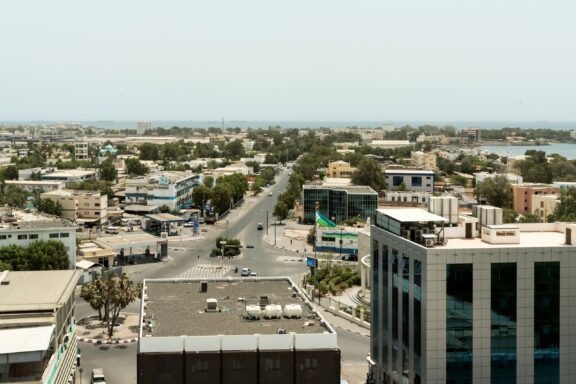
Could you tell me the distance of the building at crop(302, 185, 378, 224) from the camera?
74.9 metres

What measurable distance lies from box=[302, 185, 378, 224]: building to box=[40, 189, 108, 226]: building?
20.2m

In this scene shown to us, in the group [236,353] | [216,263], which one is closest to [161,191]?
[216,263]

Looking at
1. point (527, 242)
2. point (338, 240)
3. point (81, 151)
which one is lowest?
point (338, 240)

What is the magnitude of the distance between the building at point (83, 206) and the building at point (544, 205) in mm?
41506

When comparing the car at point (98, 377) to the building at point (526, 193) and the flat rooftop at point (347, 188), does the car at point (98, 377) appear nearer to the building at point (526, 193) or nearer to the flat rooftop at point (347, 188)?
the flat rooftop at point (347, 188)

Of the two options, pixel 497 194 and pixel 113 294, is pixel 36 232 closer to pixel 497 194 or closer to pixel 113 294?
pixel 113 294

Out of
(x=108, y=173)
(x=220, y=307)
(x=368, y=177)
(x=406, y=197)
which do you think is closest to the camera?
(x=220, y=307)

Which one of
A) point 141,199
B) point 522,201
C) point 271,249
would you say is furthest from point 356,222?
point 141,199

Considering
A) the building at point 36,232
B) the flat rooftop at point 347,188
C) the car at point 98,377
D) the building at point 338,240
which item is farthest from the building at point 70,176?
the car at point 98,377

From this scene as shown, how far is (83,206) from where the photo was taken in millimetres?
76812

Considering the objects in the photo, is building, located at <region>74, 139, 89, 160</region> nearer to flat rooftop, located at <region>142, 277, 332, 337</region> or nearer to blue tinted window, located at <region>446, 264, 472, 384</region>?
flat rooftop, located at <region>142, 277, 332, 337</region>

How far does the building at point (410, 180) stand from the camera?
3853 inches

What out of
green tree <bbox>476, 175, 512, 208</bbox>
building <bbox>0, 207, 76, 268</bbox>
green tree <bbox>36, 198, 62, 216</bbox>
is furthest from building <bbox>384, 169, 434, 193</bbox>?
building <bbox>0, 207, 76, 268</bbox>

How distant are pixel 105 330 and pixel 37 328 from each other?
1431 cm
